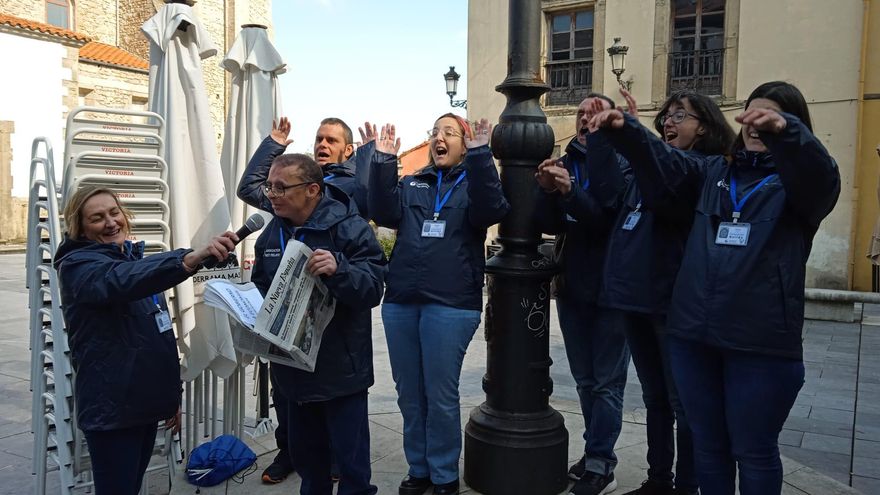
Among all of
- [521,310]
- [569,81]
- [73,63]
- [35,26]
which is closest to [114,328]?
[521,310]

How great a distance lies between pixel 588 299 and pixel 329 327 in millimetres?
1409

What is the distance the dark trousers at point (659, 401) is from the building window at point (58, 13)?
91.8 feet

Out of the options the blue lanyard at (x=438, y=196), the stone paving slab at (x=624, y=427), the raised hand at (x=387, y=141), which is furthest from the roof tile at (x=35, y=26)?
the blue lanyard at (x=438, y=196)

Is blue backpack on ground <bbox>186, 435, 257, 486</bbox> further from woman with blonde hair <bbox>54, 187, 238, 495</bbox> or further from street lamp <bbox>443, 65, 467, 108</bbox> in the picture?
street lamp <bbox>443, 65, 467, 108</bbox>

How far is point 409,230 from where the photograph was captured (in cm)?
353

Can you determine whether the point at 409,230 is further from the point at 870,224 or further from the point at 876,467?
the point at 870,224

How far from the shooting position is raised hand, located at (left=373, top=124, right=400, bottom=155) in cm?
348

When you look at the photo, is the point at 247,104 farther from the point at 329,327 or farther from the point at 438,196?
the point at 329,327

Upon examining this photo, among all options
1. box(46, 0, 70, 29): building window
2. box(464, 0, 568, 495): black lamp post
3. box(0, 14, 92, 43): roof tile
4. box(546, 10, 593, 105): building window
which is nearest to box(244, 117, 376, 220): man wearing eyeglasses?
box(464, 0, 568, 495): black lamp post

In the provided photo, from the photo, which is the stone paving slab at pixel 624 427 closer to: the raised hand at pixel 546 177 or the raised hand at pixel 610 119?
the raised hand at pixel 546 177

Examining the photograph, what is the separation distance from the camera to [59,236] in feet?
10.9

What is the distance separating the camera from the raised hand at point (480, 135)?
3.33 meters

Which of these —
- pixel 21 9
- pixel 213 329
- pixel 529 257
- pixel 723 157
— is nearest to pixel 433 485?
pixel 529 257

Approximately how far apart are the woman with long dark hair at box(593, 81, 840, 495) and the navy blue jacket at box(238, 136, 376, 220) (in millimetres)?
1481
